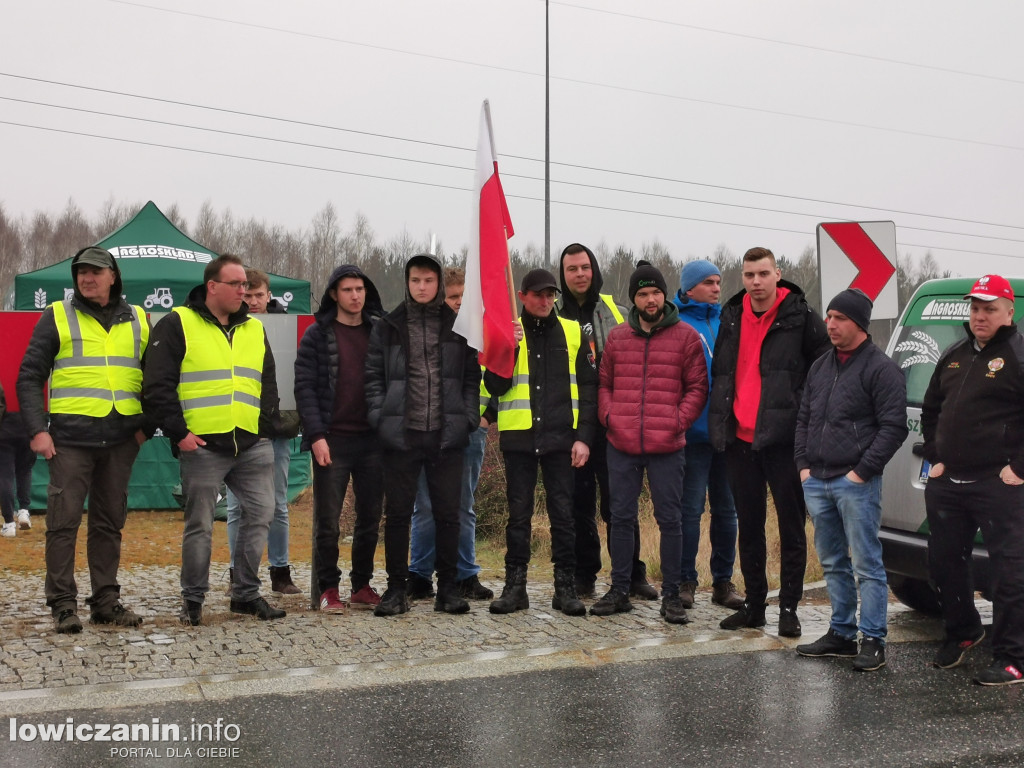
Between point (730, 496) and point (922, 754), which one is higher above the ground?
point (730, 496)

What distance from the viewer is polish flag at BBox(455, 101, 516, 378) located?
22.1 feet

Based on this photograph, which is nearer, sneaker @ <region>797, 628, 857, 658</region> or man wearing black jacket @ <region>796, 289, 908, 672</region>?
man wearing black jacket @ <region>796, 289, 908, 672</region>

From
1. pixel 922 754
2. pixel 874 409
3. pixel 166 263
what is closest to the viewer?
pixel 922 754

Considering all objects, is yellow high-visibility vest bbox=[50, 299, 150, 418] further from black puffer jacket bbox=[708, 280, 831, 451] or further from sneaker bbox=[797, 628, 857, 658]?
sneaker bbox=[797, 628, 857, 658]

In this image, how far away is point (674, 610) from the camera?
259 inches

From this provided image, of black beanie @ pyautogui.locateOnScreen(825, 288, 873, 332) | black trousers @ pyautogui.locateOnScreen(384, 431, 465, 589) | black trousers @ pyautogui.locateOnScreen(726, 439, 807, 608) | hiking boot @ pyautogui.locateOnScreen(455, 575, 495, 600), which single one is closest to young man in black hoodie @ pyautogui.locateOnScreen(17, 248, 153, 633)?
black trousers @ pyautogui.locateOnScreen(384, 431, 465, 589)

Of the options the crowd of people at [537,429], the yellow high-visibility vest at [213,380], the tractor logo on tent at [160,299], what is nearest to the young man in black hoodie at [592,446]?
the crowd of people at [537,429]

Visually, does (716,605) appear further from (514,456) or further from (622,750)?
(622,750)

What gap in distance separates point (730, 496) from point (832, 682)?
210cm

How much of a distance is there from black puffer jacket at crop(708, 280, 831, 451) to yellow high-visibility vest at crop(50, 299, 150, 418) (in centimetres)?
348

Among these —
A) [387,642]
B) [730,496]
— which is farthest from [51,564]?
[730,496]

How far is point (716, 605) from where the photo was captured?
714 centimetres

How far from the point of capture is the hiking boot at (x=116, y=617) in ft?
20.5

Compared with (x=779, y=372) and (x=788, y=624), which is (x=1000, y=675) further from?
(x=779, y=372)
